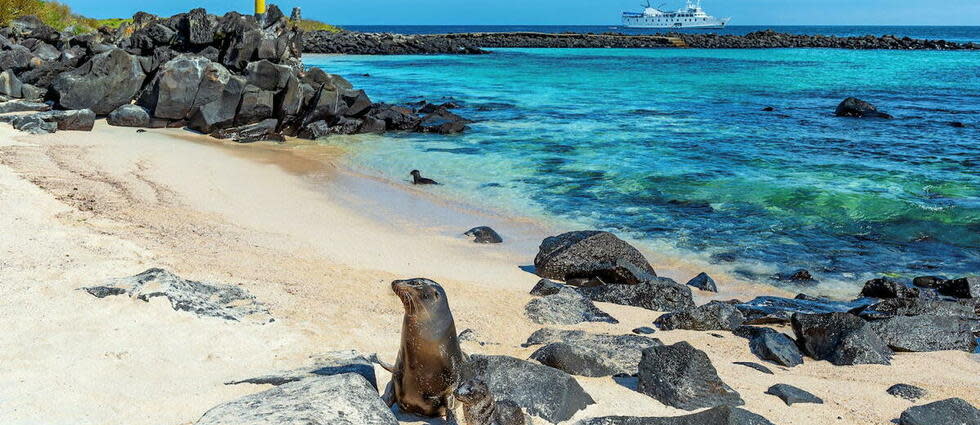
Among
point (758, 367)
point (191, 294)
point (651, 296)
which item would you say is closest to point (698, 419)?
point (758, 367)

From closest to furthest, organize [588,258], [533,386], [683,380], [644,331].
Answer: [533,386], [683,380], [644,331], [588,258]

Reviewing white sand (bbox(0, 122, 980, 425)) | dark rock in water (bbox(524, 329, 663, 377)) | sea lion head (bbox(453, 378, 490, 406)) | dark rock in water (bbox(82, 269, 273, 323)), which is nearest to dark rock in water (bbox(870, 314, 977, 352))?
white sand (bbox(0, 122, 980, 425))

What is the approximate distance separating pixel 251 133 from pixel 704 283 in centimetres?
1341

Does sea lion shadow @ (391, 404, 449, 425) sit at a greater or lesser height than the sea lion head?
lesser

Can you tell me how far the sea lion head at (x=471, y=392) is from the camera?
14.5 ft

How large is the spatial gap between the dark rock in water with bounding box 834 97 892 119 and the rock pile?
42.9 feet

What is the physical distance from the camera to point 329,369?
202 inches

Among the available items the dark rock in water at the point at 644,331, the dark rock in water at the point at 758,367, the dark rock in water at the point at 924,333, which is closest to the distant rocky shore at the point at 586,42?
the dark rock in water at the point at 644,331

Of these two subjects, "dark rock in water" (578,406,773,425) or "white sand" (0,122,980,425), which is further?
"white sand" (0,122,980,425)

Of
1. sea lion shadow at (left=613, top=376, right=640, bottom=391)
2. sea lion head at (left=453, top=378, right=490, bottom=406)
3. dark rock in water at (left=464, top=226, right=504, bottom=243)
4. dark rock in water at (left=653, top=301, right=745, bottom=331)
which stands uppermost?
sea lion head at (left=453, top=378, right=490, bottom=406)

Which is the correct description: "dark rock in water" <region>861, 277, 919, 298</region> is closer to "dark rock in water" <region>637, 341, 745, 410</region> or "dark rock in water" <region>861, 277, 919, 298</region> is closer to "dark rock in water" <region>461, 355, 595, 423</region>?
"dark rock in water" <region>637, 341, 745, 410</region>

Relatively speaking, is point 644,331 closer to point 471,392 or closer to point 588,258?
point 588,258

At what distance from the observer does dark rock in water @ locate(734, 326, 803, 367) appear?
651 centimetres

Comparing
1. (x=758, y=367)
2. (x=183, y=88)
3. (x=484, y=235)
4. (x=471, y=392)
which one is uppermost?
(x=183, y=88)
